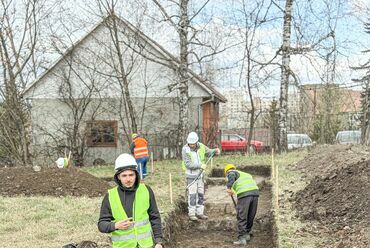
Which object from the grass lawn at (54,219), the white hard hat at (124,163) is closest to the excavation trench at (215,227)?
the grass lawn at (54,219)

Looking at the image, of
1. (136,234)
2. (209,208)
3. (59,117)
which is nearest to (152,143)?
(59,117)

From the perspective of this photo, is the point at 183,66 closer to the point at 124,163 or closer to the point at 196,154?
the point at 196,154

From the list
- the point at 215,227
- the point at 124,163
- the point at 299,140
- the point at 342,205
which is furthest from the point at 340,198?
the point at 299,140

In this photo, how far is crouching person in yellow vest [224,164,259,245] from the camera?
8.47 meters

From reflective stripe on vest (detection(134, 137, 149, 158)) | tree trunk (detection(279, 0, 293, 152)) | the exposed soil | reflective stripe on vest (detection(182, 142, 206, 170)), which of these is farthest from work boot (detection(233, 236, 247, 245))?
tree trunk (detection(279, 0, 293, 152))

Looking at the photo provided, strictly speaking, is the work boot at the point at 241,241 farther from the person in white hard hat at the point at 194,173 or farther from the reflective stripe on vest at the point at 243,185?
the person in white hard hat at the point at 194,173

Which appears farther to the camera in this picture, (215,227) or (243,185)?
(215,227)

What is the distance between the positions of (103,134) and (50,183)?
12607 millimetres

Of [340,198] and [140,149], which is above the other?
[140,149]

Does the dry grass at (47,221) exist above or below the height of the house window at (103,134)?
below

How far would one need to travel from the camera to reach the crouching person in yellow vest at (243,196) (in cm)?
847

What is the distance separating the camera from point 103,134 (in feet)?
81.9

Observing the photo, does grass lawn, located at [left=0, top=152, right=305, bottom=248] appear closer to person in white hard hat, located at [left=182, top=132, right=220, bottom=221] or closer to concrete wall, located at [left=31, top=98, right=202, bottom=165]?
person in white hard hat, located at [left=182, top=132, right=220, bottom=221]

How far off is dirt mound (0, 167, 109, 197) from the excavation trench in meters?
2.84
